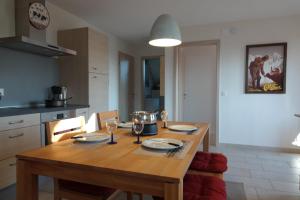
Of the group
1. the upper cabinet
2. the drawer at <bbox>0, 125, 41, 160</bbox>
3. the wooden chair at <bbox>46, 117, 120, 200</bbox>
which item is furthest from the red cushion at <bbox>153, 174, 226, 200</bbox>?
the upper cabinet

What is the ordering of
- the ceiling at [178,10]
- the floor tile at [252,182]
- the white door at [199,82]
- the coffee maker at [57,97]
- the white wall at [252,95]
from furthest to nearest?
the white door at [199,82] → the white wall at [252,95] → the ceiling at [178,10] → the coffee maker at [57,97] → the floor tile at [252,182]

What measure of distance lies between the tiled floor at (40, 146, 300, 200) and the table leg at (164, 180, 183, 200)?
1.39 metres

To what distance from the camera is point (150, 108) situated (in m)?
6.64

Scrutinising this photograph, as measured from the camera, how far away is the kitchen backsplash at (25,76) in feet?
8.49

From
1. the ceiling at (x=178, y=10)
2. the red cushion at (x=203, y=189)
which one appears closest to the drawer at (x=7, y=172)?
the red cushion at (x=203, y=189)

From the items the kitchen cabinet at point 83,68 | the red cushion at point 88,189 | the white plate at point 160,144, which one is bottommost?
the red cushion at point 88,189

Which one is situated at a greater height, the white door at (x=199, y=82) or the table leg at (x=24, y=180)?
the white door at (x=199, y=82)

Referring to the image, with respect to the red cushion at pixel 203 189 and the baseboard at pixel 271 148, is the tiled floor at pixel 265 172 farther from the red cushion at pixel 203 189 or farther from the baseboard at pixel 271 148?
the red cushion at pixel 203 189

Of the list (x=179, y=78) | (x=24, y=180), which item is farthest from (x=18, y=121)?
(x=179, y=78)

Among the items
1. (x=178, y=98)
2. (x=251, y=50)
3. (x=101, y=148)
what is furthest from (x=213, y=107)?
(x=101, y=148)

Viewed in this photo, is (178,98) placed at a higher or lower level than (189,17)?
lower

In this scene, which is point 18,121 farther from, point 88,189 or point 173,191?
point 173,191

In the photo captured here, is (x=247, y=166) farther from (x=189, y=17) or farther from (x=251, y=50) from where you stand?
(x=189, y=17)

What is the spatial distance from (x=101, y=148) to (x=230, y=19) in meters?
3.54
